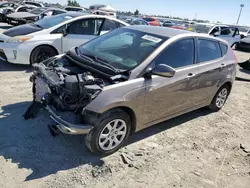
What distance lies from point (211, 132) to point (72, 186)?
280 centimetres

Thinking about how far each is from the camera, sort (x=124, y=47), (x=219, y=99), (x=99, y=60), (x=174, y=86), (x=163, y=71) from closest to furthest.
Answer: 1. (x=163, y=71)
2. (x=99, y=60)
3. (x=174, y=86)
4. (x=124, y=47)
5. (x=219, y=99)

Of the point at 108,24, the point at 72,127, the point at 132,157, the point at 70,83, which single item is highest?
the point at 108,24

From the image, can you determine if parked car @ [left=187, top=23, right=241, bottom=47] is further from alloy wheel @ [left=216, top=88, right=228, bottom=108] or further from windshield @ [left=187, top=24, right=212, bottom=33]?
alloy wheel @ [left=216, top=88, right=228, bottom=108]

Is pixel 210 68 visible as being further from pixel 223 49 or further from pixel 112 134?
pixel 112 134

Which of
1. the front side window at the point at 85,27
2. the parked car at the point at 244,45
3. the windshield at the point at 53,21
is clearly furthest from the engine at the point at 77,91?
the parked car at the point at 244,45

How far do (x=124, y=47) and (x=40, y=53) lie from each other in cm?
348

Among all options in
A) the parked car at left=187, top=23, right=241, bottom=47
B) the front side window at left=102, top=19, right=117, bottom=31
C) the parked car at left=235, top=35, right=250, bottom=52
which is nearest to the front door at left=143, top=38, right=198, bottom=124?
the front side window at left=102, top=19, right=117, bottom=31

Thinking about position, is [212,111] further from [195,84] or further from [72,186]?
[72,186]

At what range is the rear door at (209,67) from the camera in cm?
434

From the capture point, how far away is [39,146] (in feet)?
11.2

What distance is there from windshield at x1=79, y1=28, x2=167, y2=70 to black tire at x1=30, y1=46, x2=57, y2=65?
8.87 ft

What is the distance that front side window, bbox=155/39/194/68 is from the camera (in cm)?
368

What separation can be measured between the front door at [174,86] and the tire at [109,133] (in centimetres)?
39

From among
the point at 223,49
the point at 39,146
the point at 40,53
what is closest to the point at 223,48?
the point at 223,49
